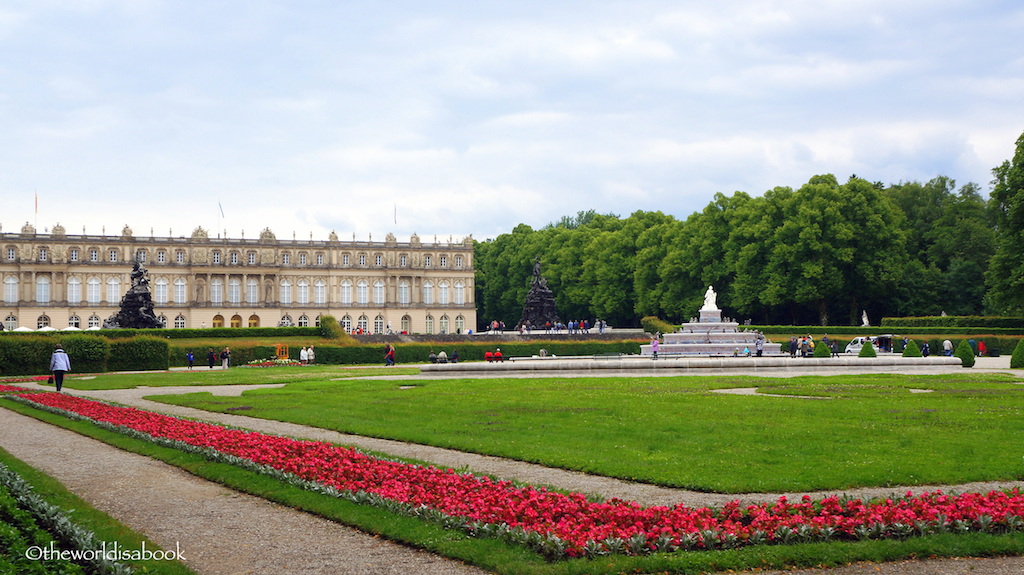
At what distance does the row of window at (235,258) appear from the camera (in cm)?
9819

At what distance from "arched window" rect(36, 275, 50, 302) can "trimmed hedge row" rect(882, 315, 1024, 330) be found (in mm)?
81724

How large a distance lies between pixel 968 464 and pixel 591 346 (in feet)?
134

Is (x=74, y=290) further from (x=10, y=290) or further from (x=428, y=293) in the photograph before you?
(x=428, y=293)

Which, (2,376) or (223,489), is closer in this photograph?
(223,489)

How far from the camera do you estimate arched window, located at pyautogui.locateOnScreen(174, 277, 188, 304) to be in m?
103

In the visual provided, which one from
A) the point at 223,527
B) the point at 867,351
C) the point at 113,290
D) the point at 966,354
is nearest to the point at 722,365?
the point at 867,351

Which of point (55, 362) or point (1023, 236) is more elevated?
point (1023, 236)

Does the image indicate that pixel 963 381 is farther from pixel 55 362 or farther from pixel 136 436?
pixel 55 362

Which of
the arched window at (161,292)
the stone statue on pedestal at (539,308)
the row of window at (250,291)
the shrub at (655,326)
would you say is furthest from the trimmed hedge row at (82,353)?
the arched window at (161,292)

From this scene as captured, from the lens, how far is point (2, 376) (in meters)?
36.8

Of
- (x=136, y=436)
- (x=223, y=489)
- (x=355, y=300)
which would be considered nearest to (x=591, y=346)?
(x=136, y=436)

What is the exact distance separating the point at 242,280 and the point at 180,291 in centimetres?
666

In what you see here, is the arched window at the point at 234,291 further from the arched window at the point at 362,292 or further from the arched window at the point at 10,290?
the arched window at the point at 10,290

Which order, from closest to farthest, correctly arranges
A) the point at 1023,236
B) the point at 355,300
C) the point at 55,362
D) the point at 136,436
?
1. the point at 136,436
2. the point at 55,362
3. the point at 1023,236
4. the point at 355,300
